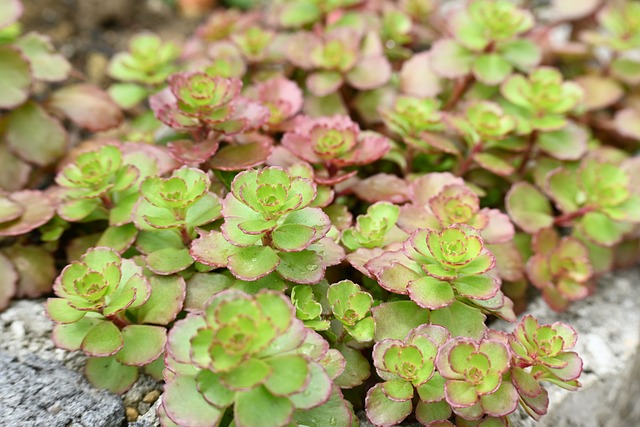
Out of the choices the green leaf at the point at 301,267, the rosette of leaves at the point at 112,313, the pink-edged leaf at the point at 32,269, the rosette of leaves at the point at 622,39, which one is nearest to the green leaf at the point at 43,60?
the pink-edged leaf at the point at 32,269

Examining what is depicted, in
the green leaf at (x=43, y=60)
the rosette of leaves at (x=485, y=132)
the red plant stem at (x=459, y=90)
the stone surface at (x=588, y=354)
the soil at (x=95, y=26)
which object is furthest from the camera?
the soil at (x=95, y=26)

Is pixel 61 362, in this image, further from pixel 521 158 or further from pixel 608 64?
pixel 608 64

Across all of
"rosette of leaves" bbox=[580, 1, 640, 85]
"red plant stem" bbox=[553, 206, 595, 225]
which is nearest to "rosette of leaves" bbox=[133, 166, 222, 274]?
"red plant stem" bbox=[553, 206, 595, 225]

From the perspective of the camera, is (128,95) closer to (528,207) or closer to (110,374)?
(110,374)

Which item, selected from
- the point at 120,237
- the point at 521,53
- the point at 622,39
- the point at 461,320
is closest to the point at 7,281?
the point at 120,237

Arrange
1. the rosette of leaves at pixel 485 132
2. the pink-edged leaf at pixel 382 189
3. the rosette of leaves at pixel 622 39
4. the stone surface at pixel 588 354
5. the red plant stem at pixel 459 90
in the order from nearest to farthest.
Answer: the stone surface at pixel 588 354 < the pink-edged leaf at pixel 382 189 < the rosette of leaves at pixel 485 132 < the red plant stem at pixel 459 90 < the rosette of leaves at pixel 622 39

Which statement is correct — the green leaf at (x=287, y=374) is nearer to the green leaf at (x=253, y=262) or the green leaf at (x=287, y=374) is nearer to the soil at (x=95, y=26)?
the green leaf at (x=253, y=262)
